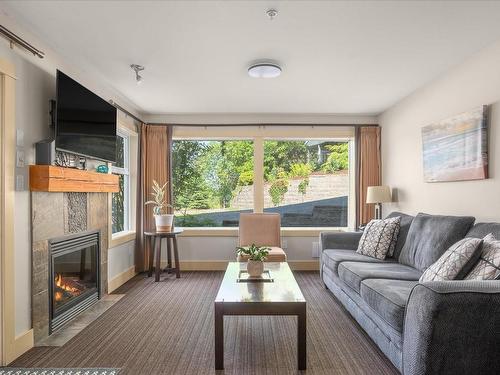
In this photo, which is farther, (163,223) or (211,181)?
(211,181)

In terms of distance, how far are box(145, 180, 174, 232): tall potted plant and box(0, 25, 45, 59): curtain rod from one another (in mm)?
2443

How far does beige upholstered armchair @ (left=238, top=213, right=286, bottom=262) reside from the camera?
4.75 metres

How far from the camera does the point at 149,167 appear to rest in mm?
5051

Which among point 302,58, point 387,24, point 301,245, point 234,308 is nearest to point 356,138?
point 301,245

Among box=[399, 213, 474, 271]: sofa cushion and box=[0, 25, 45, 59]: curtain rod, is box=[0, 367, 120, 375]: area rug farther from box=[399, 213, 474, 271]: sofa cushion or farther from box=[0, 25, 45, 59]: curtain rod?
box=[399, 213, 474, 271]: sofa cushion

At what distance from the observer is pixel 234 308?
7.49 feet

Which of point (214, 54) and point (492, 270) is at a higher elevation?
point (214, 54)

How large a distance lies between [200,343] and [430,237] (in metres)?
2.16

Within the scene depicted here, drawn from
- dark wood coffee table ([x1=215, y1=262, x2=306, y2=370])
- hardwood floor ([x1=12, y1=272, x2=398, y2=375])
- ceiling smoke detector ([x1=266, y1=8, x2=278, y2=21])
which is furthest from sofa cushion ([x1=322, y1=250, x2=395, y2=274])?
ceiling smoke detector ([x1=266, y1=8, x2=278, y2=21])

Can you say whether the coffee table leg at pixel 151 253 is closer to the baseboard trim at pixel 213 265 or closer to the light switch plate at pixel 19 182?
the baseboard trim at pixel 213 265

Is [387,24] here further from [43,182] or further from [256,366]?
[43,182]

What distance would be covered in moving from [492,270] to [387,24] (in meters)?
1.78

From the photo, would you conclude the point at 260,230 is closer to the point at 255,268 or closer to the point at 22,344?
the point at 255,268

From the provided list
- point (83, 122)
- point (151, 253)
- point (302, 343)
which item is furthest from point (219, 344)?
point (151, 253)
